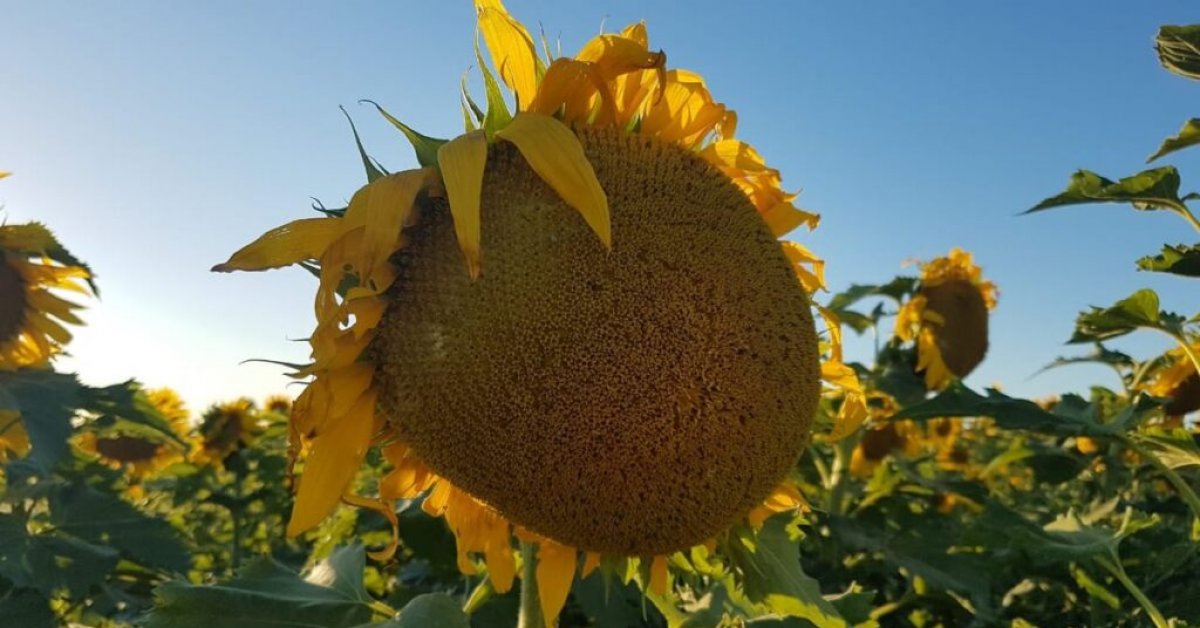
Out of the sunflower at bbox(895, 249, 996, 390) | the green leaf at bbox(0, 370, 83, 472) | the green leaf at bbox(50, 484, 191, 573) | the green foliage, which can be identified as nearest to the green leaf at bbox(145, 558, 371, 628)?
the green foliage

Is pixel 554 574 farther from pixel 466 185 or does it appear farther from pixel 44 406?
pixel 44 406

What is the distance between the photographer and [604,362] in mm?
1381

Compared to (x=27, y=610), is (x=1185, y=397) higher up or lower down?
higher up

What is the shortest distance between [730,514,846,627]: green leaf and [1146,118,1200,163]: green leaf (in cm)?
156

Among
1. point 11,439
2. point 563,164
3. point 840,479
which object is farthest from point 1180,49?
point 11,439

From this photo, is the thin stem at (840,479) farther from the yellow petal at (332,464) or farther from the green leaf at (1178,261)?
the yellow petal at (332,464)

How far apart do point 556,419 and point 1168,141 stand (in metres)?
2.05

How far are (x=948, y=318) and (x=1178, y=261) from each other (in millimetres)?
3027

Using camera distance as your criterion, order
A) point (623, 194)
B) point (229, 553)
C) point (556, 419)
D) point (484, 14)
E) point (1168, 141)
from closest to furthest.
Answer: point (556, 419) → point (623, 194) → point (484, 14) → point (1168, 141) → point (229, 553)

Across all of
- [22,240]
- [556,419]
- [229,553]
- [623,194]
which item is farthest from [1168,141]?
[229,553]

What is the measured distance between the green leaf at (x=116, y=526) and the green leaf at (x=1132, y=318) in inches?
122

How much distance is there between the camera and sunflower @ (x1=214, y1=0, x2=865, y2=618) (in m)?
1.39

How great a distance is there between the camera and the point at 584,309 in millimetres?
1397

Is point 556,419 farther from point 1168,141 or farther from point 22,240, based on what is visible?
point 22,240
